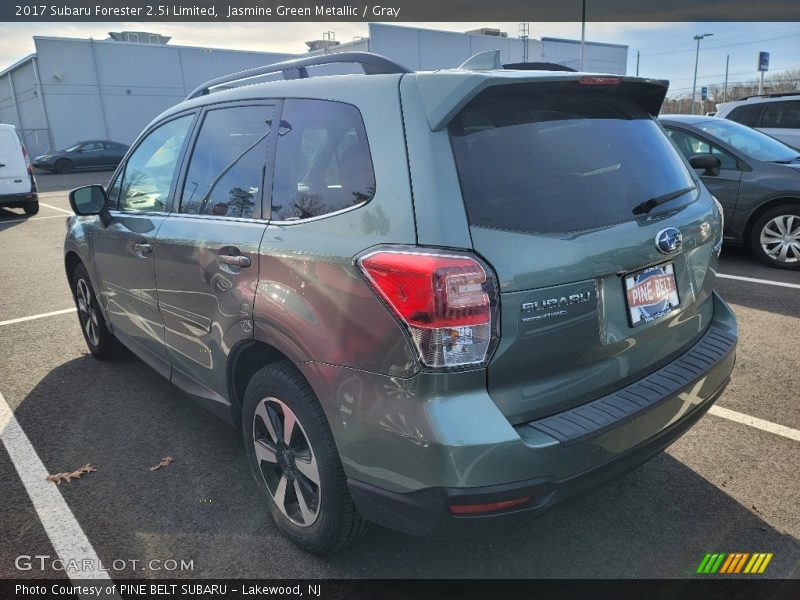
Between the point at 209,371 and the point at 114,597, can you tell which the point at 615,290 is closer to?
the point at 209,371

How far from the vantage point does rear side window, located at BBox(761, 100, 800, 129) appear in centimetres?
1052

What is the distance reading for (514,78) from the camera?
207cm

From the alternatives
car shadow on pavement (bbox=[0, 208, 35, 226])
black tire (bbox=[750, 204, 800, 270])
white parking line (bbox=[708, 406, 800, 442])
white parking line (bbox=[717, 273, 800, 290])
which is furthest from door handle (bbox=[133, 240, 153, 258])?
car shadow on pavement (bbox=[0, 208, 35, 226])

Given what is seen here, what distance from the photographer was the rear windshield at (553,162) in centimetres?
203

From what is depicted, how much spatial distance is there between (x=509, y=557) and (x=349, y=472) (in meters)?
0.85

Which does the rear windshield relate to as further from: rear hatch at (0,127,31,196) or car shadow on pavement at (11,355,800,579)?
rear hatch at (0,127,31,196)

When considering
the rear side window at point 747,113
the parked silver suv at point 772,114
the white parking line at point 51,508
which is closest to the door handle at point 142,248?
the white parking line at point 51,508

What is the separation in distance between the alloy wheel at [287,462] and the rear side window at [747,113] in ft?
36.1

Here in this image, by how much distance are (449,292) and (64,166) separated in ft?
107

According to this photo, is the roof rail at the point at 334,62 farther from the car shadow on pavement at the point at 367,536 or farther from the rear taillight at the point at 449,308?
the car shadow on pavement at the point at 367,536

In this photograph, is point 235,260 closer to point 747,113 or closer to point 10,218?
point 747,113

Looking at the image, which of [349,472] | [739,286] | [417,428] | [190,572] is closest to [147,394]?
[190,572]

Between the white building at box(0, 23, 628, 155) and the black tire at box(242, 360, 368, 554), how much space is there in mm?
35130

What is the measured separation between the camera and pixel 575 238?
6.80 ft
